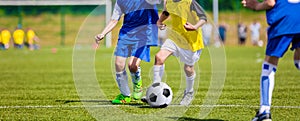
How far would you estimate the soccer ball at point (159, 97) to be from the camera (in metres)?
8.72

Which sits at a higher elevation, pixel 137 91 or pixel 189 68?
pixel 189 68

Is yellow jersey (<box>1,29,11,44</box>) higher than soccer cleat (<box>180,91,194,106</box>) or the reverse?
the reverse

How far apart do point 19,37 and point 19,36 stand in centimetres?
17

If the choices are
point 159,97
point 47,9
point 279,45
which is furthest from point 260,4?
point 47,9

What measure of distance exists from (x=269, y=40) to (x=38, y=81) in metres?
8.93

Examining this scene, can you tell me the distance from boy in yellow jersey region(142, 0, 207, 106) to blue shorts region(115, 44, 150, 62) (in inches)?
19.9

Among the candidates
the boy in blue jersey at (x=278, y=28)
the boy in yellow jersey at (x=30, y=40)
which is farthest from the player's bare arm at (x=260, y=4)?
the boy in yellow jersey at (x=30, y=40)

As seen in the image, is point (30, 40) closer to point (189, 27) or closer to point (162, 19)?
point (162, 19)

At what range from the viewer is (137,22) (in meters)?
9.70

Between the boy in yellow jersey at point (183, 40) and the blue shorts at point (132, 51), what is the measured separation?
51 centimetres

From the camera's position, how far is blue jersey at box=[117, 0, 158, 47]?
9656mm

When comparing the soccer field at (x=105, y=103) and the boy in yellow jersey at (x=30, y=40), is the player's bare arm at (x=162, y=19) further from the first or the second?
the boy in yellow jersey at (x=30, y=40)

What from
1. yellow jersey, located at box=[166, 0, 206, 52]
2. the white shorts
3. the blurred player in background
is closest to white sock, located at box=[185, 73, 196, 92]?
the white shorts

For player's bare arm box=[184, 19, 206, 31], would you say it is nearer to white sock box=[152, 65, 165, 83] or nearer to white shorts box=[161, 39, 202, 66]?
white shorts box=[161, 39, 202, 66]
